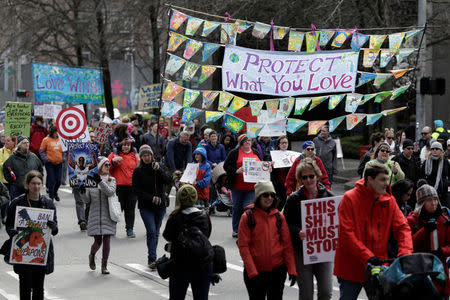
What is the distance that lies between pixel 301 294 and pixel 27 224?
9.05ft

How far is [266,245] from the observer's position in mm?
7016

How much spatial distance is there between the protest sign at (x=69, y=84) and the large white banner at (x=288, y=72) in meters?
13.5

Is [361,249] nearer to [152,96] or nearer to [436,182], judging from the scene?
[436,182]

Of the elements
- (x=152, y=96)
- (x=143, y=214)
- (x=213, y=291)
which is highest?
(x=152, y=96)

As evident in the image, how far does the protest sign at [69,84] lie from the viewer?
25.0 meters

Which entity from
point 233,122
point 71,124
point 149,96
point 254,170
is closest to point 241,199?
point 254,170

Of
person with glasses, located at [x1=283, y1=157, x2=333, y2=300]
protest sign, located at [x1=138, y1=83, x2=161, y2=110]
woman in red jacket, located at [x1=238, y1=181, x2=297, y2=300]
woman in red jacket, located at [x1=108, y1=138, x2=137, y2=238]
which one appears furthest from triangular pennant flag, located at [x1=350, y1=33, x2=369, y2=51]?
protest sign, located at [x1=138, y1=83, x2=161, y2=110]

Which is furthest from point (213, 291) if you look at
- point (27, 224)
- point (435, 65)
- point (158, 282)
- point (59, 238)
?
point (435, 65)

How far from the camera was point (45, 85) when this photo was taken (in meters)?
25.1

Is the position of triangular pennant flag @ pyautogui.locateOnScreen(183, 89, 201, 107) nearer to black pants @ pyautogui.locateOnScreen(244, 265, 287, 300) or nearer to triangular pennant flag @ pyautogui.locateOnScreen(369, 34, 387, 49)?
triangular pennant flag @ pyautogui.locateOnScreen(369, 34, 387, 49)

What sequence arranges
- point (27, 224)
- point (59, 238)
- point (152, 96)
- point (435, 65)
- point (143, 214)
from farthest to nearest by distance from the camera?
point (435, 65) → point (152, 96) → point (59, 238) → point (143, 214) → point (27, 224)

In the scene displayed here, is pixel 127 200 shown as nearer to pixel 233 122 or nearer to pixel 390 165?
pixel 233 122

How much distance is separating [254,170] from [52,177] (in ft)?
20.3

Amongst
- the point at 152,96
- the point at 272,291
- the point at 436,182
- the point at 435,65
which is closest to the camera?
the point at 272,291
